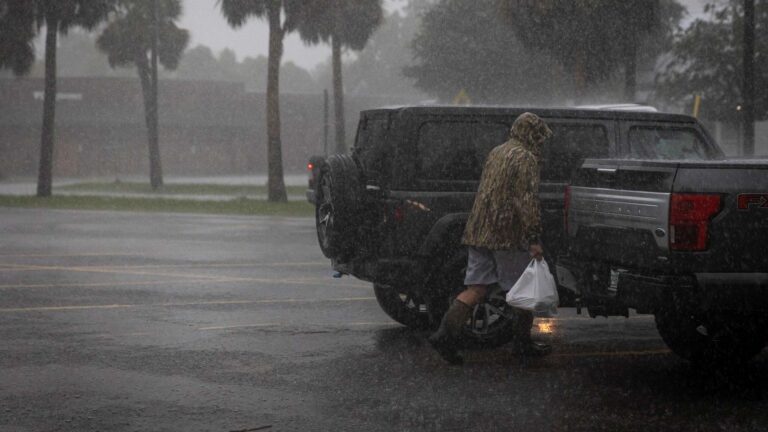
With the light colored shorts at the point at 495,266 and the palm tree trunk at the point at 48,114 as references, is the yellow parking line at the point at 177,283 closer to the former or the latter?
the light colored shorts at the point at 495,266

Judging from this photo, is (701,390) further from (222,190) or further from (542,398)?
(222,190)

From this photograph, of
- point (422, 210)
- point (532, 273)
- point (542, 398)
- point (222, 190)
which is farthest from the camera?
point (222, 190)

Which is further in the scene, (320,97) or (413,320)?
(320,97)

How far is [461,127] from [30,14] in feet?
104

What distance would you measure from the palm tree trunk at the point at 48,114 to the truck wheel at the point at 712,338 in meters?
30.6

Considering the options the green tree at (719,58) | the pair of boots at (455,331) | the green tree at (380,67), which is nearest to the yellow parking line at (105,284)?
the pair of boots at (455,331)

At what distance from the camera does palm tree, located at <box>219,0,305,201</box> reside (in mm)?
31797

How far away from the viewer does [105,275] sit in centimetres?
1347

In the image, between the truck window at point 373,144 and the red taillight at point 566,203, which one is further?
the truck window at point 373,144

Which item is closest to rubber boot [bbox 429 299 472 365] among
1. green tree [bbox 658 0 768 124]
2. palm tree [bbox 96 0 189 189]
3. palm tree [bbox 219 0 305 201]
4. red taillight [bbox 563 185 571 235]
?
red taillight [bbox 563 185 571 235]

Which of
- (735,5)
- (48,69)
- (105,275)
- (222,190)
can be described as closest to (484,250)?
(105,275)

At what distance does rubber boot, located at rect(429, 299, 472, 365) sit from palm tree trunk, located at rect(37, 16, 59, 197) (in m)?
30.1

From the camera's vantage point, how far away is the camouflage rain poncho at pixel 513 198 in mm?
7641

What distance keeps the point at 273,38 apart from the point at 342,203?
24.2 m
